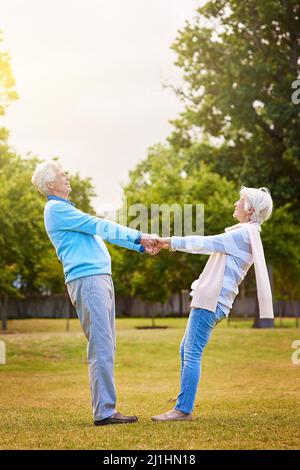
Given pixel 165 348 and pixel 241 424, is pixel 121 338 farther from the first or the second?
pixel 241 424

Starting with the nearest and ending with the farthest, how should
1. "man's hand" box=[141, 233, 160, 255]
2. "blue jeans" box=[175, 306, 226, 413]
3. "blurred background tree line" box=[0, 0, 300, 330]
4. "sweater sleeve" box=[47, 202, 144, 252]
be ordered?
"sweater sleeve" box=[47, 202, 144, 252], "blue jeans" box=[175, 306, 226, 413], "man's hand" box=[141, 233, 160, 255], "blurred background tree line" box=[0, 0, 300, 330]

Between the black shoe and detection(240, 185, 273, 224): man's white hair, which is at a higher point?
detection(240, 185, 273, 224): man's white hair

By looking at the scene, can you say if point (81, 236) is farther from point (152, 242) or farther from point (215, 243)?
point (215, 243)

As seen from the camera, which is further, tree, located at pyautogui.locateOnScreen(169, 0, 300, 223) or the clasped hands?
tree, located at pyautogui.locateOnScreen(169, 0, 300, 223)

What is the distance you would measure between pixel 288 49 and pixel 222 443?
28552 mm

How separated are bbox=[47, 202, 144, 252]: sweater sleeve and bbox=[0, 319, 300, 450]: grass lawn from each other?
6.10 feet

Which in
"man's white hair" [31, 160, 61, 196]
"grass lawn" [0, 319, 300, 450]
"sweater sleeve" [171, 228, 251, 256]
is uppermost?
"man's white hair" [31, 160, 61, 196]

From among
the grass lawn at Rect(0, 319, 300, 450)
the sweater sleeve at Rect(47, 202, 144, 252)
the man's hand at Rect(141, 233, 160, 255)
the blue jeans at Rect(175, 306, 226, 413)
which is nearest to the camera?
the grass lawn at Rect(0, 319, 300, 450)

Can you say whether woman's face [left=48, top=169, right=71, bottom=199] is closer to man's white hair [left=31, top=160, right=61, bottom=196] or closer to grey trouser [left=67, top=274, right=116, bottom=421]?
man's white hair [left=31, top=160, right=61, bottom=196]

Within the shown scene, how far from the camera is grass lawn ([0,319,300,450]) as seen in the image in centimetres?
698

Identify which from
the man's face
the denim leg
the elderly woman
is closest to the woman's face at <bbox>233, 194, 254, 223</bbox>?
the elderly woman

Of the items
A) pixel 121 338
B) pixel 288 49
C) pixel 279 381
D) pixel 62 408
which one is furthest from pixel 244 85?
pixel 62 408
